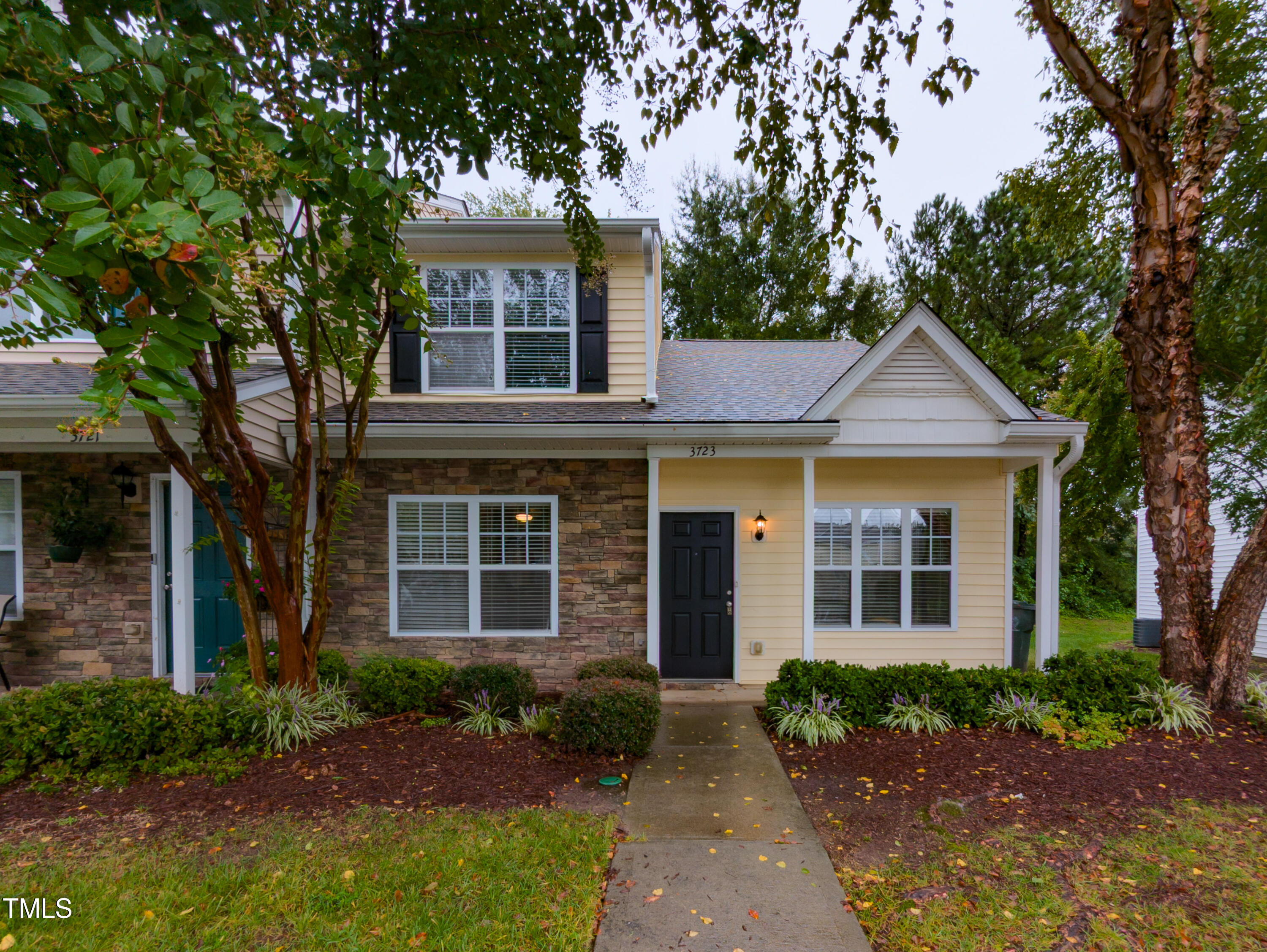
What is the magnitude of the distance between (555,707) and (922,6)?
556cm

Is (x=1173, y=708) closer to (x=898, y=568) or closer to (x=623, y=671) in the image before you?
(x=898, y=568)

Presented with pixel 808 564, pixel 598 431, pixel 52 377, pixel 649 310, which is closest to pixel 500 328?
pixel 649 310

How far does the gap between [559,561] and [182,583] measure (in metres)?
3.51

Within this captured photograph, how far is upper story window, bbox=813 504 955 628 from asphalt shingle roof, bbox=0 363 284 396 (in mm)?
6423

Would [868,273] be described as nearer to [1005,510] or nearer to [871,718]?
[1005,510]

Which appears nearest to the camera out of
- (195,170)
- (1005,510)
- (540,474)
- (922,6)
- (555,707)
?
(195,170)

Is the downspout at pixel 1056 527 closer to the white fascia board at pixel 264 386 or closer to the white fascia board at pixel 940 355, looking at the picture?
the white fascia board at pixel 940 355

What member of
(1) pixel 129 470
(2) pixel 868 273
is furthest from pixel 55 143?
(2) pixel 868 273

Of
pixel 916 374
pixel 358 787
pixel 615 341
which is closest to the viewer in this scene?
pixel 358 787

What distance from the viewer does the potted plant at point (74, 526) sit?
232 inches

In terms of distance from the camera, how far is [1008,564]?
7219 mm

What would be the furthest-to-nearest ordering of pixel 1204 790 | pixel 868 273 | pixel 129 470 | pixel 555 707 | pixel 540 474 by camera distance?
pixel 868 273, pixel 540 474, pixel 129 470, pixel 555 707, pixel 1204 790

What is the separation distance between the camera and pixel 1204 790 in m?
4.04

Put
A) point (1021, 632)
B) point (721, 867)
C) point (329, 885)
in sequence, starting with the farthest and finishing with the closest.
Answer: point (1021, 632) < point (721, 867) < point (329, 885)
